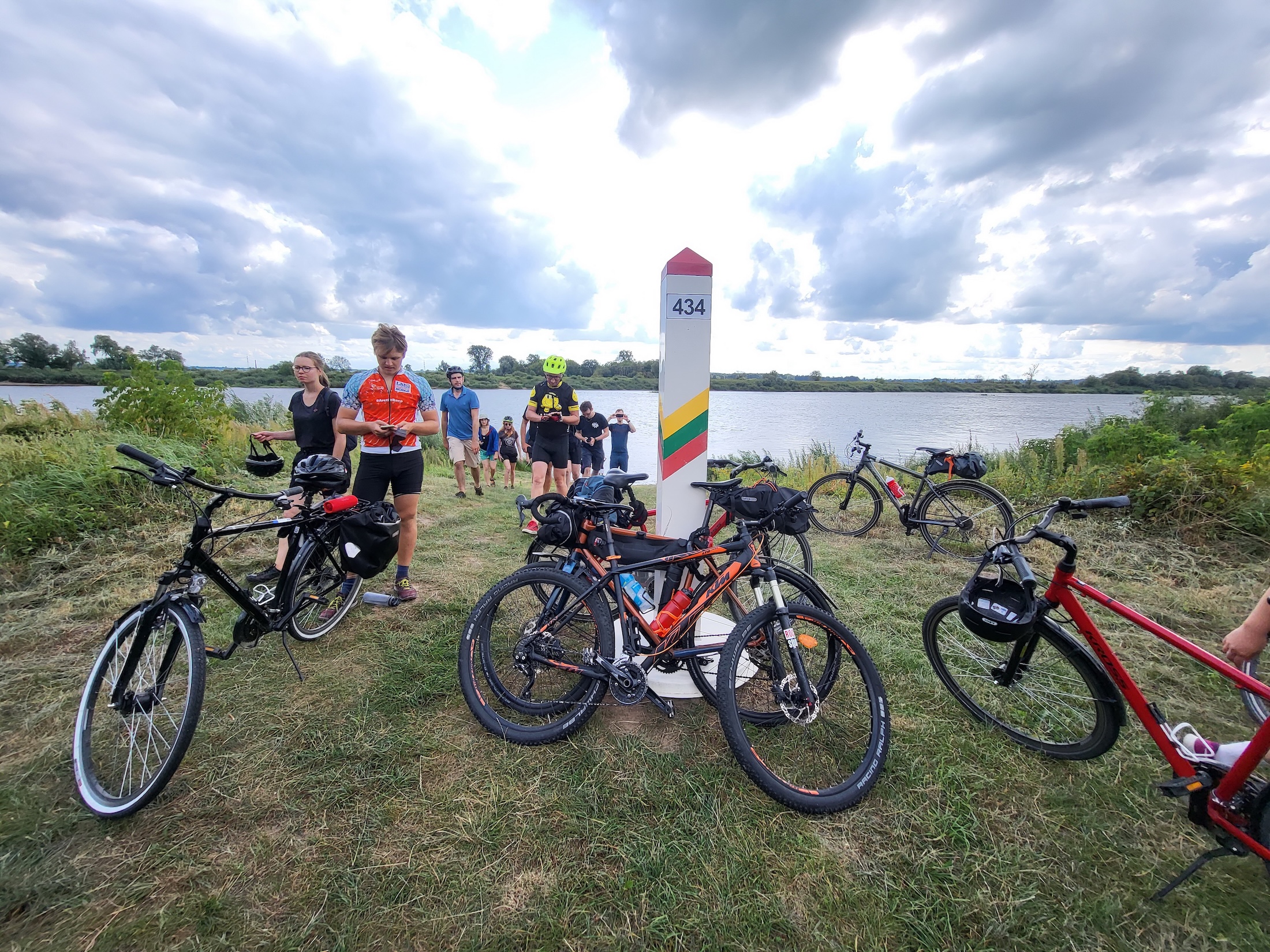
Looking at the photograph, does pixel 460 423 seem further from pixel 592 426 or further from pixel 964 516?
pixel 964 516

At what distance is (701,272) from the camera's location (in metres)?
2.76

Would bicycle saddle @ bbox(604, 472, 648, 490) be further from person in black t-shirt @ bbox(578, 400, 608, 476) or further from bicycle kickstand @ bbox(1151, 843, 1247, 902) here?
person in black t-shirt @ bbox(578, 400, 608, 476)

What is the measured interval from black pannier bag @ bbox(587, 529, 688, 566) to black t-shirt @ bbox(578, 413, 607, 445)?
233 inches

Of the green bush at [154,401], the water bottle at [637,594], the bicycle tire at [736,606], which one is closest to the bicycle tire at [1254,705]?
the bicycle tire at [736,606]

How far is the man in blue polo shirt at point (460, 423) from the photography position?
7.35m

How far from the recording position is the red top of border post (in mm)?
2736

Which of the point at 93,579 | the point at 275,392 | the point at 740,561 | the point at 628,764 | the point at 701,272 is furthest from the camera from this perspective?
the point at 275,392

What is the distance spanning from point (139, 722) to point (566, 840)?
187cm

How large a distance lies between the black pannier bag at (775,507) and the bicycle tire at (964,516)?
12.4 feet

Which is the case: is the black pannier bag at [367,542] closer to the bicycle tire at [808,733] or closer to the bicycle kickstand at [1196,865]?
the bicycle tire at [808,733]

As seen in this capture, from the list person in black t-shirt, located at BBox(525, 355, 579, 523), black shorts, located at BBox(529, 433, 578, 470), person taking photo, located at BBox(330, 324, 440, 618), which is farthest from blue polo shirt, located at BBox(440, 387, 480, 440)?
person taking photo, located at BBox(330, 324, 440, 618)

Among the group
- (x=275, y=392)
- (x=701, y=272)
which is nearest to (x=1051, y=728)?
(x=701, y=272)

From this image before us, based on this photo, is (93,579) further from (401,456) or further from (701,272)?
(701,272)

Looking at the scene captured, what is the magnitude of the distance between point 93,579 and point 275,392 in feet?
45.1
